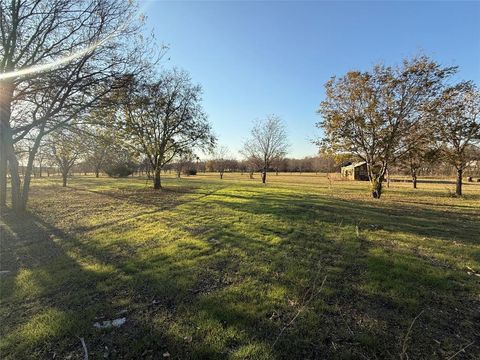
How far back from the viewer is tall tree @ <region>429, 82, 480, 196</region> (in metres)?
14.6

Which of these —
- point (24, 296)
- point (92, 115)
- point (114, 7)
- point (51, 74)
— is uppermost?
point (114, 7)

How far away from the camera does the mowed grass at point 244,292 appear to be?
2812 mm

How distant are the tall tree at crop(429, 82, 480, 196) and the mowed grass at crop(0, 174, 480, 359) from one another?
33.0 ft

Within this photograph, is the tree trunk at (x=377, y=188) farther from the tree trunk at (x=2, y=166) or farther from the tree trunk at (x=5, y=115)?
the tree trunk at (x=2, y=166)

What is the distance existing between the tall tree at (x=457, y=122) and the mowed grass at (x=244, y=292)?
10057mm

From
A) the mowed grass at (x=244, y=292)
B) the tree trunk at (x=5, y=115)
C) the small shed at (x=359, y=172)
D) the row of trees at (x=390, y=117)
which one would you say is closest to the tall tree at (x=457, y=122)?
the row of trees at (x=390, y=117)

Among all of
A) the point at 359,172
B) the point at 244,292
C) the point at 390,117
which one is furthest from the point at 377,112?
the point at 359,172

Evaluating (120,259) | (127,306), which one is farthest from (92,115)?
(127,306)

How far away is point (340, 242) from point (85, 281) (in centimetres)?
562

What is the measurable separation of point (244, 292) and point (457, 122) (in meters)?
22.4

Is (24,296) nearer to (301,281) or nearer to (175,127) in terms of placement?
(301,281)

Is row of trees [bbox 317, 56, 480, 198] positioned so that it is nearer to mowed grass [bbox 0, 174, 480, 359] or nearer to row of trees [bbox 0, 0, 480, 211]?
row of trees [bbox 0, 0, 480, 211]

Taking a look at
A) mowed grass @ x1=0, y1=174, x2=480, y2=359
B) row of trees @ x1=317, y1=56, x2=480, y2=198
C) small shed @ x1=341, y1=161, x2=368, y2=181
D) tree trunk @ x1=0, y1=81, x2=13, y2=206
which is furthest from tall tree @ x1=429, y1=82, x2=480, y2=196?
small shed @ x1=341, y1=161, x2=368, y2=181

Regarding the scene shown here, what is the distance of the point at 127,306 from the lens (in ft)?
11.9
